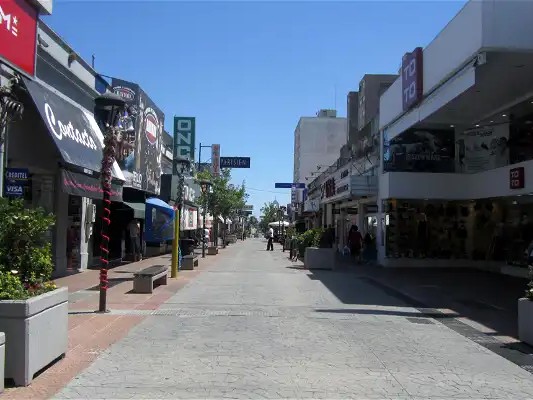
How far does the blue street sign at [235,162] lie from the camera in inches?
1449

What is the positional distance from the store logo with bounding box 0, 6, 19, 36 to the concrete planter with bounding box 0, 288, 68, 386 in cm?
821

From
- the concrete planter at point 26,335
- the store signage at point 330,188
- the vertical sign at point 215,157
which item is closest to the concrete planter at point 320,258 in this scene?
the store signage at point 330,188

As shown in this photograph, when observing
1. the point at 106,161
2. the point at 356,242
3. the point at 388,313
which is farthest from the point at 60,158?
the point at 356,242

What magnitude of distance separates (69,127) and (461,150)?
15.8 m

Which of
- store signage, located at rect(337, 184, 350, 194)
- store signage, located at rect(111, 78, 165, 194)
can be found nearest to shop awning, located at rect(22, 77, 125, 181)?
store signage, located at rect(111, 78, 165, 194)

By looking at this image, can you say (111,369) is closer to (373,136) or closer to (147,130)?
(147,130)

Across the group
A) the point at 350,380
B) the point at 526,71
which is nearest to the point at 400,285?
the point at 526,71

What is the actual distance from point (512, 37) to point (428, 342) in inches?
372

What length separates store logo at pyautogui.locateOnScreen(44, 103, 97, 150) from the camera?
47.2 feet

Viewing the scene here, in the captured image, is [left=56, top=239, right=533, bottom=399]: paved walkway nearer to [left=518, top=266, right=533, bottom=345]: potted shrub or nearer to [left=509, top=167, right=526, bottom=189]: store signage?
[left=518, top=266, right=533, bottom=345]: potted shrub

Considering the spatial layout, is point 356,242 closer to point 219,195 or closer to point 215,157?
point 215,157

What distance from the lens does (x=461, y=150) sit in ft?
78.1

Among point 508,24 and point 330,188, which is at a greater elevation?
point 508,24

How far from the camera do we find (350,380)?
21.1 ft
